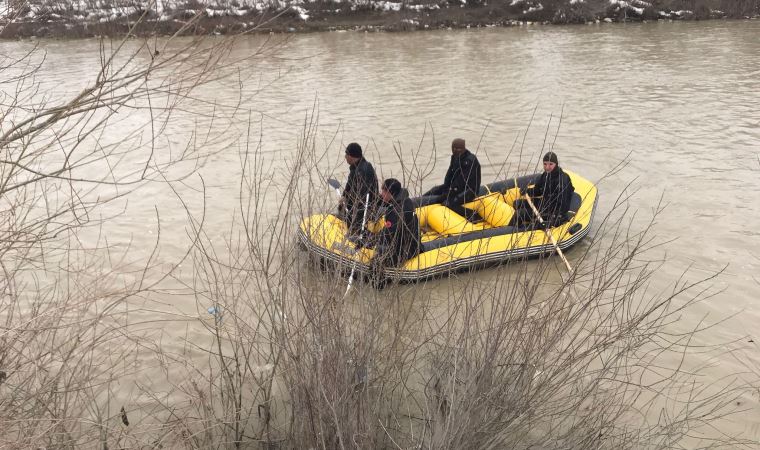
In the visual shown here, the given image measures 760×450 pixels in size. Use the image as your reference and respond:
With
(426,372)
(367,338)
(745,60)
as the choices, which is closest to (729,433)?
(426,372)

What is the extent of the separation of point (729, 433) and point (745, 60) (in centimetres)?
1720

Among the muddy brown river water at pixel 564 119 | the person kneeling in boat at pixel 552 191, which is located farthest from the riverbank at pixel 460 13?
the person kneeling in boat at pixel 552 191

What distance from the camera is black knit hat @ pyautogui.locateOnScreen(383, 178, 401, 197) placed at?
4.96 meters

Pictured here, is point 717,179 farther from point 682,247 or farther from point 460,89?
point 460,89

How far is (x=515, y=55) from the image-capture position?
20.1 m

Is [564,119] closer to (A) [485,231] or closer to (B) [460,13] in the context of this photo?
(A) [485,231]

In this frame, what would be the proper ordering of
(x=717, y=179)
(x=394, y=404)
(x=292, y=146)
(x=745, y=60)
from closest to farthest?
(x=394, y=404) < (x=717, y=179) < (x=292, y=146) < (x=745, y=60)

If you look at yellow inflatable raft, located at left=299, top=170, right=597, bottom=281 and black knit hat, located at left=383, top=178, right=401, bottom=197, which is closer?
black knit hat, located at left=383, top=178, right=401, bottom=197

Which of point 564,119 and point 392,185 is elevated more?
point 392,185

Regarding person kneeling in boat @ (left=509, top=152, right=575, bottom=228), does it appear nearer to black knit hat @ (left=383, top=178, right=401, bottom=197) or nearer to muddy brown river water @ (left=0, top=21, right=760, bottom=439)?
muddy brown river water @ (left=0, top=21, right=760, bottom=439)

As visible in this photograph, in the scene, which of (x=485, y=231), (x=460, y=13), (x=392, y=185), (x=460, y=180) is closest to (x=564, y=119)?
(x=460, y=180)

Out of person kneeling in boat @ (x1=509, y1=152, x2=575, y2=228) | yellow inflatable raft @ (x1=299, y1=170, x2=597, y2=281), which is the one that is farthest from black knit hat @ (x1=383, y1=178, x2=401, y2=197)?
person kneeling in boat @ (x1=509, y1=152, x2=575, y2=228)

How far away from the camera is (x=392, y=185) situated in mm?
5102

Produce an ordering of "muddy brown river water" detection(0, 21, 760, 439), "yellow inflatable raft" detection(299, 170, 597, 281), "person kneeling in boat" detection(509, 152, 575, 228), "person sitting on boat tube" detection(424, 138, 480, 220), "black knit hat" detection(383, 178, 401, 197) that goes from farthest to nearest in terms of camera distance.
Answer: "muddy brown river water" detection(0, 21, 760, 439) < "person sitting on boat tube" detection(424, 138, 480, 220) < "person kneeling in boat" detection(509, 152, 575, 228) < "yellow inflatable raft" detection(299, 170, 597, 281) < "black knit hat" detection(383, 178, 401, 197)
